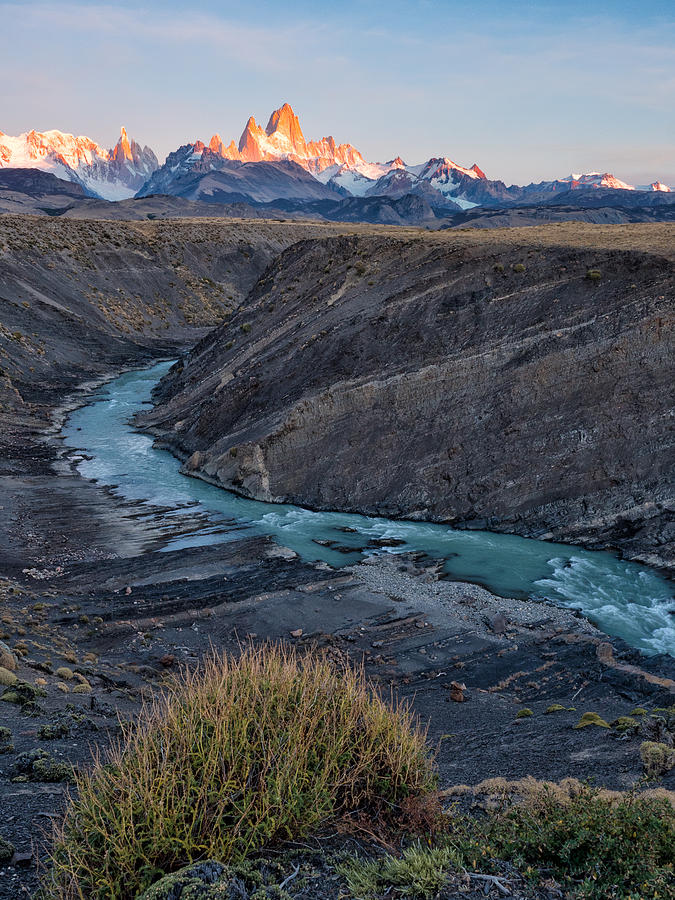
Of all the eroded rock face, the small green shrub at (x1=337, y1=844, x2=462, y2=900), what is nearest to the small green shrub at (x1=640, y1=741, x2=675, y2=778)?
the small green shrub at (x1=337, y1=844, x2=462, y2=900)

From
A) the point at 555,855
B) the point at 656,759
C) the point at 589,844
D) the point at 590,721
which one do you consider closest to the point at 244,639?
the point at 590,721

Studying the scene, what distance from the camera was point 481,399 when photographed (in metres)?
32.0

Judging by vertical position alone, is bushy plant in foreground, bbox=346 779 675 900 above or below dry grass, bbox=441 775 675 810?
above

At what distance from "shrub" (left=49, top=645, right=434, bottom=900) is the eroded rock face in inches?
800

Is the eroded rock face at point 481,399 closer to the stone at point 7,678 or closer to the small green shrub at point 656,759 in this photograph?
the small green shrub at point 656,759

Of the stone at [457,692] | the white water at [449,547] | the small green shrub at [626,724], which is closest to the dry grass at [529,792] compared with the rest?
the small green shrub at [626,724]

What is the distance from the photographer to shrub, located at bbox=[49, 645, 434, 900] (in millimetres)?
6293

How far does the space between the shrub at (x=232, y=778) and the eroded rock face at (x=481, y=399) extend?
20.3 meters

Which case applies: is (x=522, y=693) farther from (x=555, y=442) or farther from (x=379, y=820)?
(x=555, y=442)

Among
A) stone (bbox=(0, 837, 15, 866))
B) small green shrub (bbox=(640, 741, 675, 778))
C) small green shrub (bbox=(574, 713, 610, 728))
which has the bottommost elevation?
small green shrub (bbox=(574, 713, 610, 728))

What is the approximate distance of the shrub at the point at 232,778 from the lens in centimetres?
629

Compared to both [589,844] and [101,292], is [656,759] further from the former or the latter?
[101,292]

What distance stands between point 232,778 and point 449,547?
20.9 metres

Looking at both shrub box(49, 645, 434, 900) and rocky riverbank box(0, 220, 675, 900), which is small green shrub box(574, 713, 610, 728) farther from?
shrub box(49, 645, 434, 900)
